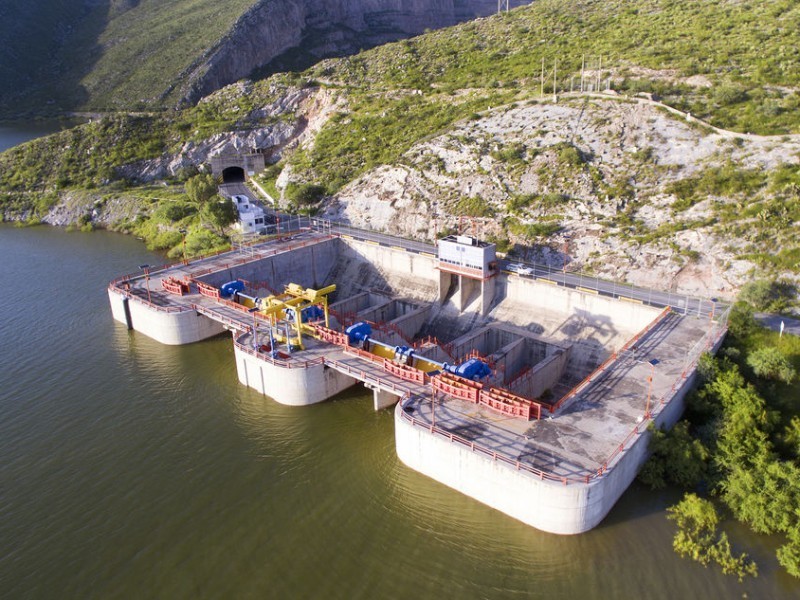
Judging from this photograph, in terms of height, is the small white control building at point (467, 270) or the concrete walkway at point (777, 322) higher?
the small white control building at point (467, 270)

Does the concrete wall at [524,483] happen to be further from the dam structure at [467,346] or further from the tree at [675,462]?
the tree at [675,462]

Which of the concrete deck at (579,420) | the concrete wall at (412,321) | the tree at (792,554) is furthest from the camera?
the concrete wall at (412,321)

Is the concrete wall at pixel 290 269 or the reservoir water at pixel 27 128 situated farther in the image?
the reservoir water at pixel 27 128

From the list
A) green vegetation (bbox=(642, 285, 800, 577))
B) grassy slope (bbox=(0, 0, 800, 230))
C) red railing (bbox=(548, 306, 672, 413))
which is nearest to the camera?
green vegetation (bbox=(642, 285, 800, 577))

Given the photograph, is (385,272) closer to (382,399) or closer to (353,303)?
(353,303)

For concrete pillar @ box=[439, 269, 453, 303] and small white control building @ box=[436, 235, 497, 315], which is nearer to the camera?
small white control building @ box=[436, 235, 497, 315]

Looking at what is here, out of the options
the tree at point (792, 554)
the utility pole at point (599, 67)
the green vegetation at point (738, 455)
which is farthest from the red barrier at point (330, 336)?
the utility pole at point (599, 67)

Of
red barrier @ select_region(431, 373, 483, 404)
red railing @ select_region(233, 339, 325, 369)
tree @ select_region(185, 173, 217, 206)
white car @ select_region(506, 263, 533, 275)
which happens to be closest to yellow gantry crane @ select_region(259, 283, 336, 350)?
red railing @ select_region(233, 339, 325, 369)

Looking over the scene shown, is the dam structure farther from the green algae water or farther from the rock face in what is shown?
the rock face
